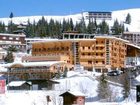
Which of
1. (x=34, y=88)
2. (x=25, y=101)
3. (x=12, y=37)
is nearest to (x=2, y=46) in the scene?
(x=12, y=37)

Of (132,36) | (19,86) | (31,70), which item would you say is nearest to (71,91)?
(19,86)

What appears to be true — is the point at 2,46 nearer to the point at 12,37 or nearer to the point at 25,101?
the point at 12,37

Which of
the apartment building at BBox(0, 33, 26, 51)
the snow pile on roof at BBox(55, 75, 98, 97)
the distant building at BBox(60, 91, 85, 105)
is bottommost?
the snow pile on roof at BBox(55, 75, 98, 97)

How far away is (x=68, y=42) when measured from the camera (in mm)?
93750

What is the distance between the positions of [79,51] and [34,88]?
30.4m

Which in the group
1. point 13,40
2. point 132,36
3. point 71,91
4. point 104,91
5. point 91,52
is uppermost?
point 132,36

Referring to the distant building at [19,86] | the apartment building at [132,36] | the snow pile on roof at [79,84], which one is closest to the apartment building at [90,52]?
the snow pile on roof at [79,84]

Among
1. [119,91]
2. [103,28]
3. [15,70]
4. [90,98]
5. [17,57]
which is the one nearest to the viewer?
[90,98]

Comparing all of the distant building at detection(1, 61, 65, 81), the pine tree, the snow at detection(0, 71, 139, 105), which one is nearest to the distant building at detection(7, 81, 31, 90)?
the snow at detection(0, 71, 139, 105)

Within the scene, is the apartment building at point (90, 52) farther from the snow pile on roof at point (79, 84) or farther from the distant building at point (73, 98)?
the distant building at point (73, 98)

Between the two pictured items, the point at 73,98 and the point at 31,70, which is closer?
the point at 73,98

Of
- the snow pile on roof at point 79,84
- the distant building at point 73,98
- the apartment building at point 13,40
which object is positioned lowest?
the snow pile on roof at point 79,84

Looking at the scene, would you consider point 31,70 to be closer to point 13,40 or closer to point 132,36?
point 13,40

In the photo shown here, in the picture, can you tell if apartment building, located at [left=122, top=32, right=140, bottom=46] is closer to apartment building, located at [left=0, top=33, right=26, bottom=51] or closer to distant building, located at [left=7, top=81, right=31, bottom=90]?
apartment building, located at [left=0, top=33, right=26, bottom=51]
